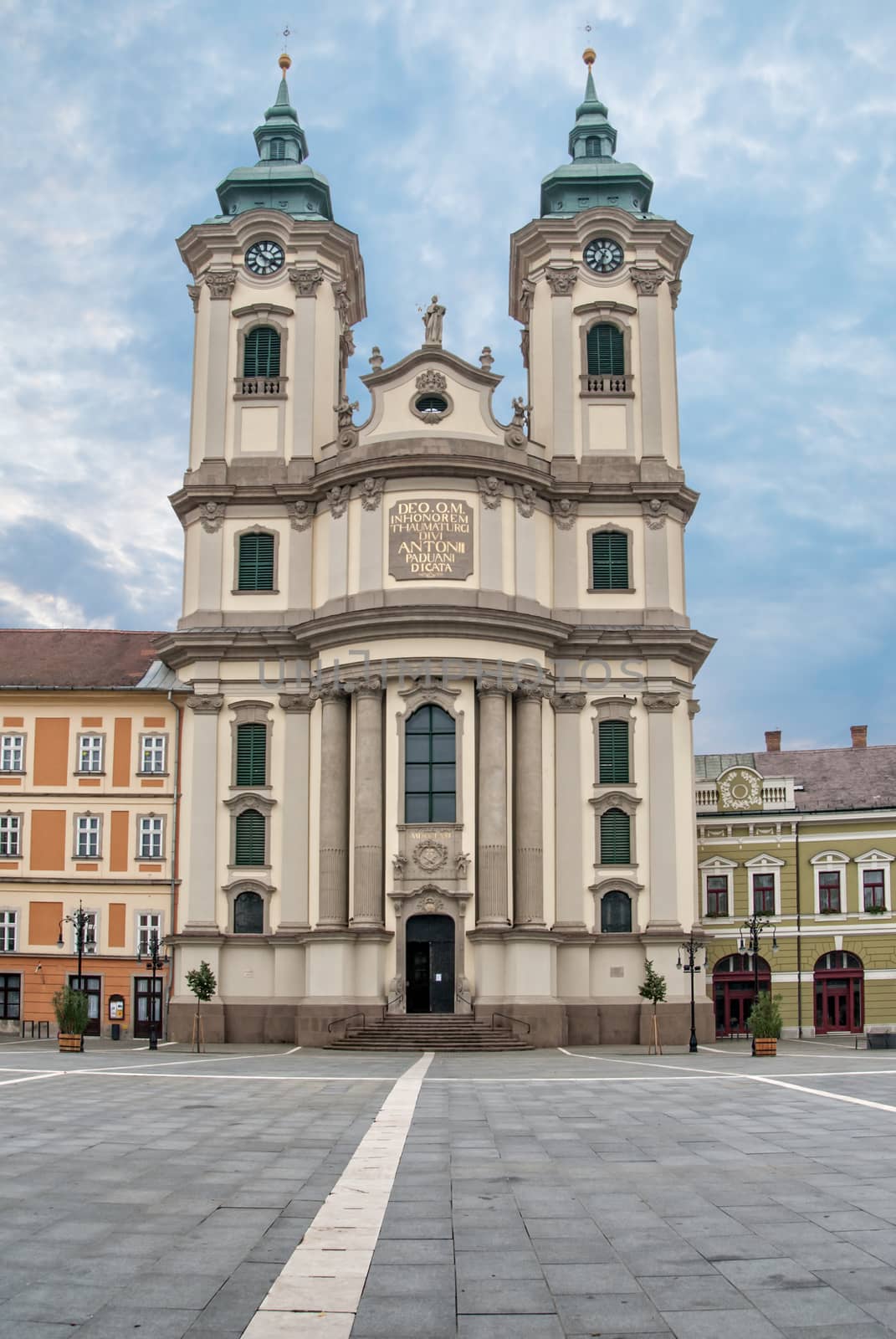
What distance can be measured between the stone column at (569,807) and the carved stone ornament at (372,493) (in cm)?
940

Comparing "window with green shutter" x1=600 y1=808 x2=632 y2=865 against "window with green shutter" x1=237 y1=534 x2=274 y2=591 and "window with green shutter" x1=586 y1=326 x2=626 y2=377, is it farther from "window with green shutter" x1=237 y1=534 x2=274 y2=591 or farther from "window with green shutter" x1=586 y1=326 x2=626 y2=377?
"window with green shutter" x1=586 y1=326 x2=626 y2=377

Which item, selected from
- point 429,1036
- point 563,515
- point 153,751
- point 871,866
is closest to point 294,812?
point 153,751

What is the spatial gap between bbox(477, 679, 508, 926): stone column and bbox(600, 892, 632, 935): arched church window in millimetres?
4752

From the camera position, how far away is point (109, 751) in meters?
55.1

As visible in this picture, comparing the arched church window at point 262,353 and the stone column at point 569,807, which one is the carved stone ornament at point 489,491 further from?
the arched church window at point 262,353

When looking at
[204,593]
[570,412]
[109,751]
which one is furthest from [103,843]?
[570,412]

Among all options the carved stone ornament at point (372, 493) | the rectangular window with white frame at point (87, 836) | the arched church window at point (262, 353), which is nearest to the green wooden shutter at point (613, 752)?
the carved stone ornament at point (372, 493)

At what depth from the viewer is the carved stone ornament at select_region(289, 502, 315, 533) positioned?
5347cm

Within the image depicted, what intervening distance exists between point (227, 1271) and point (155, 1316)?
4.61ft

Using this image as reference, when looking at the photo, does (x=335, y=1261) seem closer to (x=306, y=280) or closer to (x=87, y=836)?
(x=87, y=836)

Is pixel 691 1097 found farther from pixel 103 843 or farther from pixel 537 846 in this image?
pixel 103 843

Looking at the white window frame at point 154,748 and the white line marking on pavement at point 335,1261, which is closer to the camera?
the white line marking on pavement at point 335,1261

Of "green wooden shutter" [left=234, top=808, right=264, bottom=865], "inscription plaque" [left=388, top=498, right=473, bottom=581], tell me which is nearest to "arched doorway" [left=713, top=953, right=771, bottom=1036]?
"green wooden shutter" [left=234, top=808, right=264, bottom=865]

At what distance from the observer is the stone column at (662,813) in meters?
50.9
